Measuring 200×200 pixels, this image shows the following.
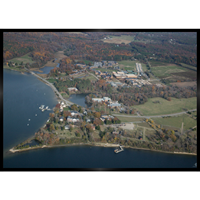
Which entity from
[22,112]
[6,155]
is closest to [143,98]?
[22,112]

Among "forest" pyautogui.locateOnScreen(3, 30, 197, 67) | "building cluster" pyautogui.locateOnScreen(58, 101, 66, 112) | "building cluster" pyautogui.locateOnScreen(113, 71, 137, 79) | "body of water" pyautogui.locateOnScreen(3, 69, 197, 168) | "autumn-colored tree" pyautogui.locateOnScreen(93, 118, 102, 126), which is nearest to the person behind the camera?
"body of water" pyautogui.locateOnScreen(3, 69, 197, 168)

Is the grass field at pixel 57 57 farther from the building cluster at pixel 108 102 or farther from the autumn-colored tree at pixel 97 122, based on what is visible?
the autumn-colored tree at pixel 97 122

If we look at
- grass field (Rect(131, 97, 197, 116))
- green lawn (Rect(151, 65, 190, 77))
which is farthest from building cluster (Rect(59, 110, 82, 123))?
green lawn (Rect(151, 65, 190, 77))

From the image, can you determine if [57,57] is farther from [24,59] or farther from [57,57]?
[24,59]

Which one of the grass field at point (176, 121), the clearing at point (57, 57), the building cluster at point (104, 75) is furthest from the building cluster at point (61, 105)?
the grass field at point (176, 121)

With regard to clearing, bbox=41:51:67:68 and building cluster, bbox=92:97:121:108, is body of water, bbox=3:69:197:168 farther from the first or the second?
clearing, bbox=41:51:67:68

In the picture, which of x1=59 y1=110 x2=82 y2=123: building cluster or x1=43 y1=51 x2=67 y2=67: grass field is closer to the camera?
x1=59 y1=110 x2=82 y2=123: building cluster

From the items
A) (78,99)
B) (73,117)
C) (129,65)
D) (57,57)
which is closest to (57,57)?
(57,57)

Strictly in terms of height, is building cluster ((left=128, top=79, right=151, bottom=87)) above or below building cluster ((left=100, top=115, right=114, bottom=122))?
above
